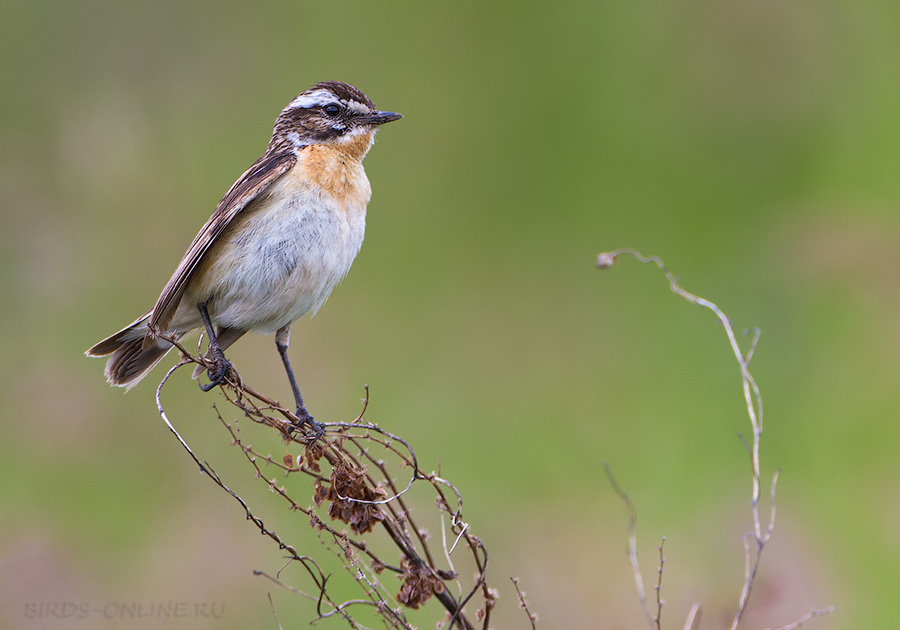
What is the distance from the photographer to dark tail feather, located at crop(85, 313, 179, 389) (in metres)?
4.73

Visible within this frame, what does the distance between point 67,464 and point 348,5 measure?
544 cm

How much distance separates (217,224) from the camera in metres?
4.53

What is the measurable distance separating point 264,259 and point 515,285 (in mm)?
4214

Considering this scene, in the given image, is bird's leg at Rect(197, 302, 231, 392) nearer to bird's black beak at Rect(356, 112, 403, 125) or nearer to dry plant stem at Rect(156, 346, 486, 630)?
dry plant stem at Rect(156, 346, 486, 630)

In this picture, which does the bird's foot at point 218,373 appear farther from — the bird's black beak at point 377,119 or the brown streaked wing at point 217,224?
the bird's black beak at point 377,119

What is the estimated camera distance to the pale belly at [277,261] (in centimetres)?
448

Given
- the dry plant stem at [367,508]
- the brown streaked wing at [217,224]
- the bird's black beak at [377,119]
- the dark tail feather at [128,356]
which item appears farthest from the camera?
the bird's black beak at [377,119]

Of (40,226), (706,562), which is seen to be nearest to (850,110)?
(706,562)

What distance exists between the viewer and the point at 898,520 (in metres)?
6.37

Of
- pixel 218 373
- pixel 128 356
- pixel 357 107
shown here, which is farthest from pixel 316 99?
pixel 218 373

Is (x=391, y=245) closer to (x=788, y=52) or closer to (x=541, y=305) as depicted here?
(x=541, y=305)

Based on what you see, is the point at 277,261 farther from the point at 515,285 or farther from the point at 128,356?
the point at 515,285

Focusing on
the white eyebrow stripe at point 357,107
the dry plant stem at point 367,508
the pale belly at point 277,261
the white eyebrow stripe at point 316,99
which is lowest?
the dry plant stem at point 367,508

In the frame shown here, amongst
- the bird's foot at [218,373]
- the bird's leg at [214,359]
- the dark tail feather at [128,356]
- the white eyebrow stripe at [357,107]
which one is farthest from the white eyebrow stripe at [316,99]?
the bird's foot at [218,373]
